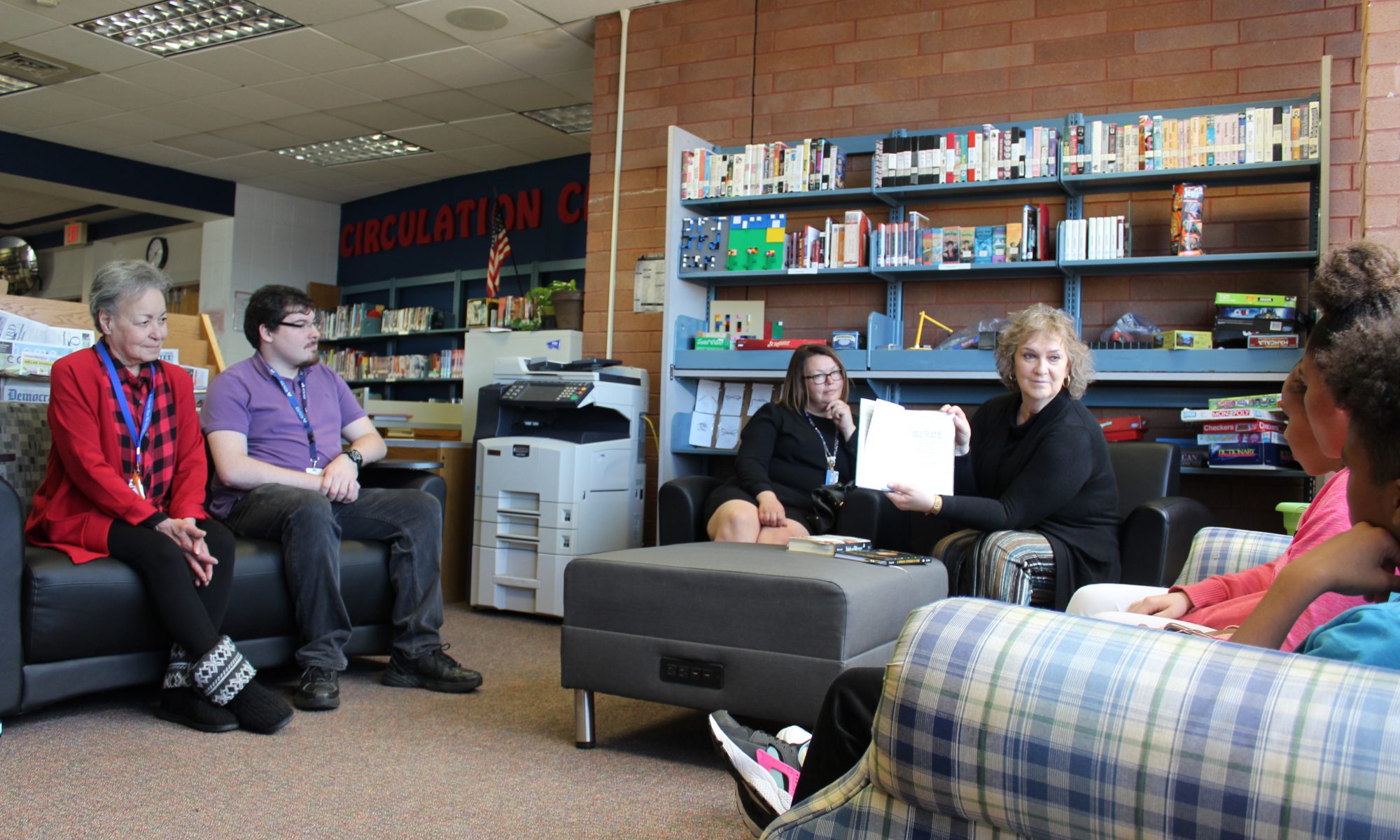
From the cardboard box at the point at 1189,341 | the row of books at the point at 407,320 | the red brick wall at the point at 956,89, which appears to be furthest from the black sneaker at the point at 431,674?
the row of books at the point at 407,320

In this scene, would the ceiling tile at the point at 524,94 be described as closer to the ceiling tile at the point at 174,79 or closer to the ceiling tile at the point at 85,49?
the ceiling tile at the point at 174,79

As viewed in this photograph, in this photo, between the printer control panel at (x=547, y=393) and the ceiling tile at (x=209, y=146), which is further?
the ceiling tile at (x=209, y=146)

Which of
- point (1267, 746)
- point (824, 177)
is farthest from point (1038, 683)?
point (824, 177)

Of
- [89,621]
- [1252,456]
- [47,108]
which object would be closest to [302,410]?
[89,621]

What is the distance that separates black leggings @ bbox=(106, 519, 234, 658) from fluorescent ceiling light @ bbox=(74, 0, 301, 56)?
3.78 meters

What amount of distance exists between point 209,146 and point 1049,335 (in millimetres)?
6915

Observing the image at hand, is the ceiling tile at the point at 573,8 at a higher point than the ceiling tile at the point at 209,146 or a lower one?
higher

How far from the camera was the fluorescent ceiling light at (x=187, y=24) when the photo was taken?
18.1 ft

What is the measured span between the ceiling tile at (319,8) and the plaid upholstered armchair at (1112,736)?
5198mm

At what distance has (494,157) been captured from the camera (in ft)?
26.1

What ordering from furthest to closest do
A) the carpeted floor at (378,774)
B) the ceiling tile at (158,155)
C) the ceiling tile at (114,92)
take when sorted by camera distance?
the ceiling tile at (158,155) → the ceiling tile at (114,92) → the carpeted floor at (378,774)

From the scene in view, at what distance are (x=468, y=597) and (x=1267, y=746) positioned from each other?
442cm

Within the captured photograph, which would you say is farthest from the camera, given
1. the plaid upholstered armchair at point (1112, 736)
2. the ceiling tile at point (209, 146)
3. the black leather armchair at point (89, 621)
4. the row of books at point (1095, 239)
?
the ceiling tile at point (209, 146)

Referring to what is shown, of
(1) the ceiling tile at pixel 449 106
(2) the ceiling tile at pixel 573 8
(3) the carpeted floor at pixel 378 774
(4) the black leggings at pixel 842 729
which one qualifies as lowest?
(3) the carpeted floor at pixel 378 774
